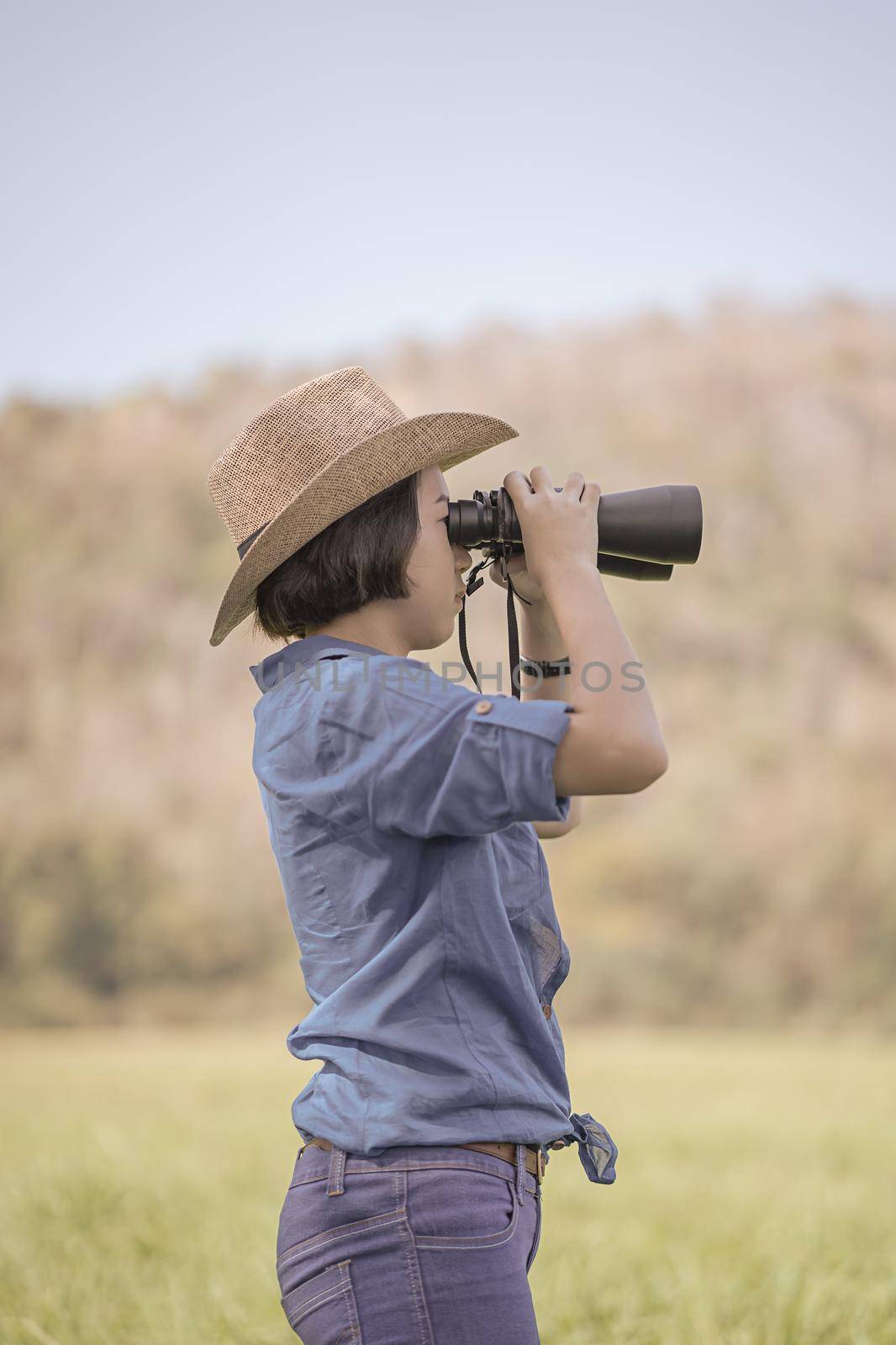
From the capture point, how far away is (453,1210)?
1.08 m

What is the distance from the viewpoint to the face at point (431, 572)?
4.08 feet

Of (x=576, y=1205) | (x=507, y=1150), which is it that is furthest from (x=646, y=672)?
(x=507, y=1150)

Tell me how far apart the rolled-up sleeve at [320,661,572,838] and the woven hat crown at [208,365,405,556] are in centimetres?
30

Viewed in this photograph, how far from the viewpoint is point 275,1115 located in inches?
191

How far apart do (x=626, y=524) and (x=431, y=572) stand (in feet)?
0.70

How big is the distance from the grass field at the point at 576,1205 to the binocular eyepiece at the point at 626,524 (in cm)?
202

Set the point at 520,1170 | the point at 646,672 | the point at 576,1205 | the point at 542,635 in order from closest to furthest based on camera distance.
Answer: the point at 520,1170, the point at 542,635, the point at 576,1205, the point at 646,672

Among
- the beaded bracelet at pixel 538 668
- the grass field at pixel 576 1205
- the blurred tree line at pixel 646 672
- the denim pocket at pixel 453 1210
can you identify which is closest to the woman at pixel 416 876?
the denim pocket at pixel 453 1210

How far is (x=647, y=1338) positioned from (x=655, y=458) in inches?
356

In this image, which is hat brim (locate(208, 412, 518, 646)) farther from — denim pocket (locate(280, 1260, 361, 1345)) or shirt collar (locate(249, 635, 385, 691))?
denim pocket (locate(280, 1260, 361, 1345))

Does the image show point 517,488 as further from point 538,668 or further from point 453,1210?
point 453,1210

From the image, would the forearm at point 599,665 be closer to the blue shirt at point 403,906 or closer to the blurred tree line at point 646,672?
the blue shirt at point 403,906

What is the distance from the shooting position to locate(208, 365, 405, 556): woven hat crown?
4.26 ft

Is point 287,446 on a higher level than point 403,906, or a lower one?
higher
